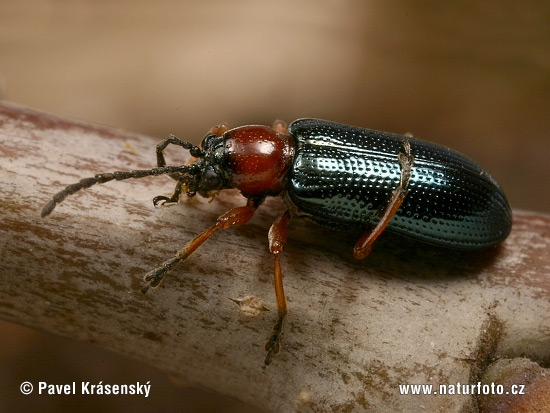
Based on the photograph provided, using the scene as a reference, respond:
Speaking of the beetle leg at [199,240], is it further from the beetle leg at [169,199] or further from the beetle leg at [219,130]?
the beetle leg at [219,130]

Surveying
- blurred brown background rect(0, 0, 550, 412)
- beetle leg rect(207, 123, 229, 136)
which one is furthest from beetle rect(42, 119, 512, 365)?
blurred brown background rect(0, 0, 550, 412)

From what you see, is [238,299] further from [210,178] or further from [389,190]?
[389,190]

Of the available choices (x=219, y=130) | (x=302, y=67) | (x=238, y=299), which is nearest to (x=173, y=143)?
(x=219, y=130)

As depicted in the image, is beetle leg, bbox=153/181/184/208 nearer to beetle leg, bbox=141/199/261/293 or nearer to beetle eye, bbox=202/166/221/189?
beetle eye, bbox=202/166/221/189

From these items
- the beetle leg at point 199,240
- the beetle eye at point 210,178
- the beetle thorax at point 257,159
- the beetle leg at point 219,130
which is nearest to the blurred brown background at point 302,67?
the beetle leg at point 219,130

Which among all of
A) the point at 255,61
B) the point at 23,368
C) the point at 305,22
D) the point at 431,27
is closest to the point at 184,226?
the point at 23,368

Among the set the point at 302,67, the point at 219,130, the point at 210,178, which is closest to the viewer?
the point at 210,178
